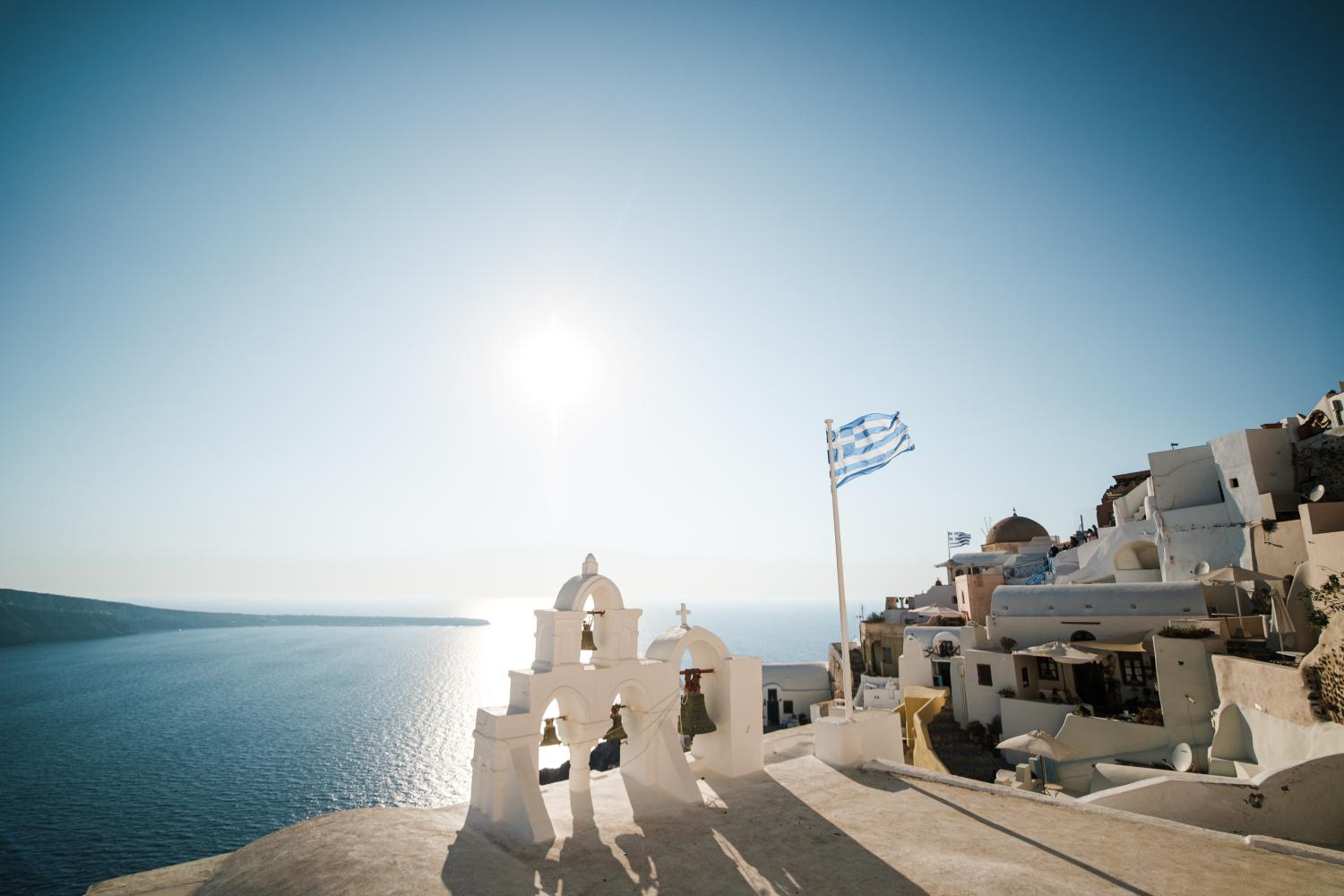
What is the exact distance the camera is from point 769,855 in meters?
9.59

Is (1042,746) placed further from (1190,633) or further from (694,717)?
(694,717)

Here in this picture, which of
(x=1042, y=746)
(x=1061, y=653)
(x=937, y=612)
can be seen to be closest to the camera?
(x=1042, y=746)

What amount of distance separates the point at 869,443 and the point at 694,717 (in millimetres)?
8402

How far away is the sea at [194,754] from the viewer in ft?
135

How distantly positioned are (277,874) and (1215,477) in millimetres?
41737

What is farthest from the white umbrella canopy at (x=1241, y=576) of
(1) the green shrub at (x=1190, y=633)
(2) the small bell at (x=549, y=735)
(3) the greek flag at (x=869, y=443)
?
(2) the small bell at (x=549, y=735)

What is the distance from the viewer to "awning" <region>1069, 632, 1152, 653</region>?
2697 cm

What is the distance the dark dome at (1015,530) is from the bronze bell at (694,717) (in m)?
52.5

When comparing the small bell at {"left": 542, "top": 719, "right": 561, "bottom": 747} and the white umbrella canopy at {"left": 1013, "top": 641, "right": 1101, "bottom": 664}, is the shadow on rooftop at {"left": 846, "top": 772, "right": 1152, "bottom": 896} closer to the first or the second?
the small bell at {"left": 542, "top": 719, "right": 561, "bottom": 747}

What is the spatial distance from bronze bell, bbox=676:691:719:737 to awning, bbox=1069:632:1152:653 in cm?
2284

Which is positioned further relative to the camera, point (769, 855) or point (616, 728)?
point (616, 728)

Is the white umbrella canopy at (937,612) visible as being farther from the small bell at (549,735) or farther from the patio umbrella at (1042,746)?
the small bell at (549,735)

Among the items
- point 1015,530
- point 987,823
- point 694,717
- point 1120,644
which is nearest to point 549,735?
point 694,717

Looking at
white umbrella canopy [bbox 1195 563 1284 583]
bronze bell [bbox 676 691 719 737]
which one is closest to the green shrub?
white umbrella canopy [bbox 1195 563 1284 583]
